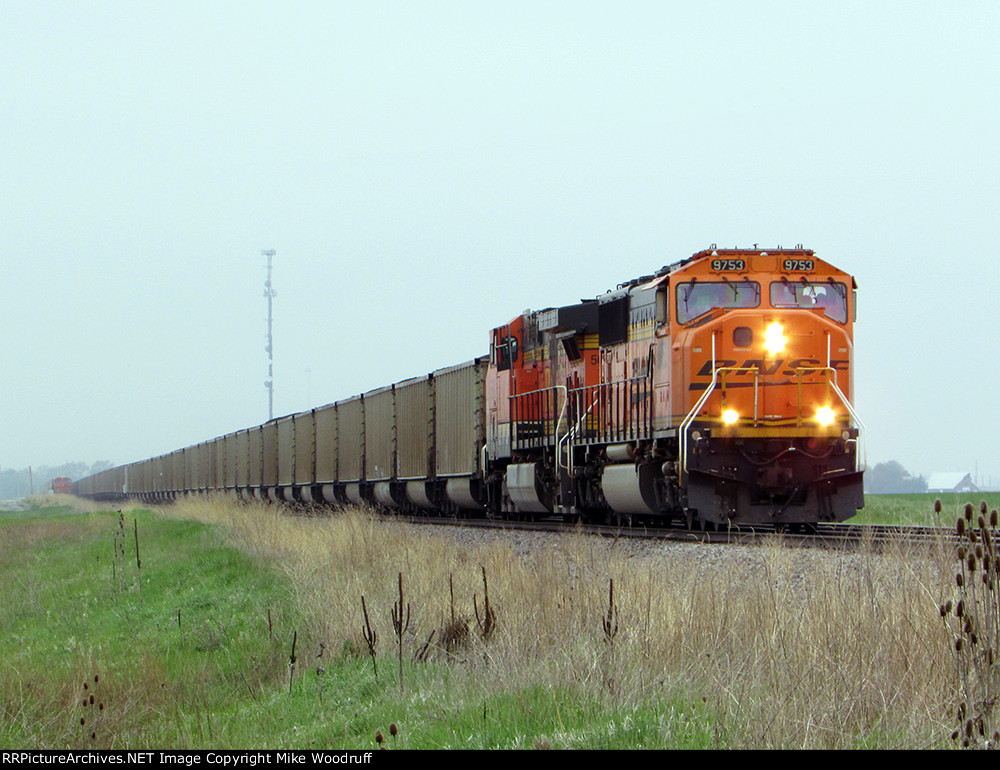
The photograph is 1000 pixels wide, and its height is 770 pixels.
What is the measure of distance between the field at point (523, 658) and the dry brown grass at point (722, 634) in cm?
2

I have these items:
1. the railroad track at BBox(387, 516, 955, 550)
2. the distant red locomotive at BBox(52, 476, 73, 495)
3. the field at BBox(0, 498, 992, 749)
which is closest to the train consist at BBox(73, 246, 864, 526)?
the railroad track at BBox(387, 516, 955, 550)

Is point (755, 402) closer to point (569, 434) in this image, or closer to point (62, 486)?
point (569, 434)

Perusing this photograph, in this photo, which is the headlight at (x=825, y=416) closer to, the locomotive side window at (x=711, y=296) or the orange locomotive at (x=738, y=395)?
the orange locomotive at (x=738, y=395)

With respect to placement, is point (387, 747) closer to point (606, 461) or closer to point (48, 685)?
point (48, 685)

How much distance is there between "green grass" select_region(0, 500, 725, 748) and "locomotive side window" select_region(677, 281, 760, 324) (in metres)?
6.12

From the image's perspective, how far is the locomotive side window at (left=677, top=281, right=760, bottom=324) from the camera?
591 inches

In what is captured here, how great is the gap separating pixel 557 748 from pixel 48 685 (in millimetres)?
6137

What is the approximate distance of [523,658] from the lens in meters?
6.34

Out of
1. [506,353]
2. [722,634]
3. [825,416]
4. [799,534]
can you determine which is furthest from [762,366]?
[722,634]

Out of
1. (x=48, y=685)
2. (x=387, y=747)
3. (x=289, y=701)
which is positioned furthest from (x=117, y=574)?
(x=387, y=747)

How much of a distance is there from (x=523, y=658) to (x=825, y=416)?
30.8 ft

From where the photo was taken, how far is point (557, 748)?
4605 mm

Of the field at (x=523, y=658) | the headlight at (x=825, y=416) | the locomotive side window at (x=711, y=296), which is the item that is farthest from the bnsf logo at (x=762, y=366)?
the field at (x=523, y=658)

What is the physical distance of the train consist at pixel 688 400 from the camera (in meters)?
14.6
